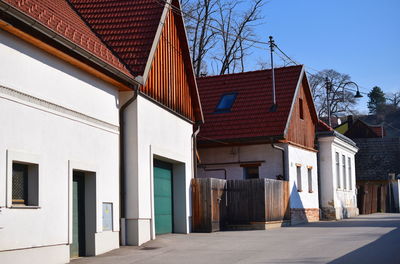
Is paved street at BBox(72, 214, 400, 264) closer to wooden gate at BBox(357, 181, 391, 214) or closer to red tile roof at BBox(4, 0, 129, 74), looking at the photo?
red tile roof at BBox(4, 0, 129, 74)

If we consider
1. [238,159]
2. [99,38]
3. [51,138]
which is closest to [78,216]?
[51,138]

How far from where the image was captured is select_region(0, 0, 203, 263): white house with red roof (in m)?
13.1

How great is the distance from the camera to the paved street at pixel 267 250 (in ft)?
47.7

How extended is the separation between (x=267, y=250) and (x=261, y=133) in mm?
14133

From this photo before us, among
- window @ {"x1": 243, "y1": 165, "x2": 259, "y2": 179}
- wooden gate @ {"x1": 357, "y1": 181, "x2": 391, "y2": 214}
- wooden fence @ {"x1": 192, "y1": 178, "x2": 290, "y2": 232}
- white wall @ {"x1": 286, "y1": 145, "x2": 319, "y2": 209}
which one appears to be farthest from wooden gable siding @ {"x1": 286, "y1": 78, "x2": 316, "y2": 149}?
wooden gate @ {"x1": 357, "y1": 181, "x2": 391, "y2": 214}

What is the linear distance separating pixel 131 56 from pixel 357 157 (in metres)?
38.7

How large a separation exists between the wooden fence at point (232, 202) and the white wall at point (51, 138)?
6799mm

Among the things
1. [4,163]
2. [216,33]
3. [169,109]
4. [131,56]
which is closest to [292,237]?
[169,109]

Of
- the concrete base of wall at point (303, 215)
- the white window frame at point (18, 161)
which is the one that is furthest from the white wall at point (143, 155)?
the concrete base of wall at point (303, 215)

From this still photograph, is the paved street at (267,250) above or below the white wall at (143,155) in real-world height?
below

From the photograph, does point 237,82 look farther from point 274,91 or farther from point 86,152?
point 86,152

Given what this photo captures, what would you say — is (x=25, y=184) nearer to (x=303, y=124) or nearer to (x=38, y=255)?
(x=38, y=255)

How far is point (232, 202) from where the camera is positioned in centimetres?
2673

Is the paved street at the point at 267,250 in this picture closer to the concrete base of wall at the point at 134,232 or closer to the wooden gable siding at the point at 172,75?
the concrete base of wall at the point at 134,232
